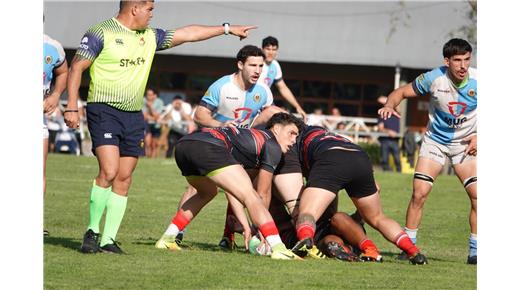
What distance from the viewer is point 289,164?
38.4 feet

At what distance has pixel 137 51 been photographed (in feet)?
35.5

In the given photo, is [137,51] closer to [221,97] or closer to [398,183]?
[221,97]

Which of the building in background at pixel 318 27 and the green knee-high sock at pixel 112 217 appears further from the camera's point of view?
the building in background at pixel 318 27

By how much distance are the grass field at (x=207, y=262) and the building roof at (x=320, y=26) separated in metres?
21.6

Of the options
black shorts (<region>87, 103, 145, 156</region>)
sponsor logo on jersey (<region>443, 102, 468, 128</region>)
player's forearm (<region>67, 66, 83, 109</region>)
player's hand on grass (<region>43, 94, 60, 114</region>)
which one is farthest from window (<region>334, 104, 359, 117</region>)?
player's forearm (<region>67, 66, 83, 109</region>)

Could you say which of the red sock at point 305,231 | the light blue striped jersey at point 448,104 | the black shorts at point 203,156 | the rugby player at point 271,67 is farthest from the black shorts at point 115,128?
the rugby player at point 271,67

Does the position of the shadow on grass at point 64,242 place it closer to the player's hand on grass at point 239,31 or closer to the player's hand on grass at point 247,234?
the player's hand on grass at point 247,234

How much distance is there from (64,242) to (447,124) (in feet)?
15.1

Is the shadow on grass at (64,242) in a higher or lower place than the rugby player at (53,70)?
lower

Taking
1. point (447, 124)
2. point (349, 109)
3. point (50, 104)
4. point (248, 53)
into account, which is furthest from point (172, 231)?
point (349, 109)

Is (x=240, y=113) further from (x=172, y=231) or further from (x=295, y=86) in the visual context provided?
(x=295, y=86)

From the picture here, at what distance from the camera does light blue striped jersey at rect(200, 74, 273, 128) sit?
13.5 m

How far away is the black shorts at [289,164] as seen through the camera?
1169 centimetres
